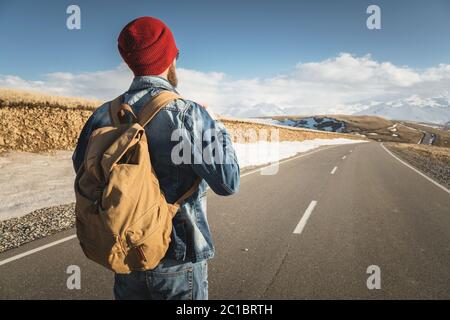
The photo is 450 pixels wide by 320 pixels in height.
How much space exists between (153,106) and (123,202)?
50 centimetres

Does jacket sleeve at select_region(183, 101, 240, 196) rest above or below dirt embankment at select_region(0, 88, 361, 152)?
below

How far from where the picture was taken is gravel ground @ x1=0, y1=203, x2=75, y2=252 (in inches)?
203

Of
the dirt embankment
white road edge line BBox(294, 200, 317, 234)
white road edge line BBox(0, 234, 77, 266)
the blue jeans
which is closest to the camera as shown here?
the blue jeans

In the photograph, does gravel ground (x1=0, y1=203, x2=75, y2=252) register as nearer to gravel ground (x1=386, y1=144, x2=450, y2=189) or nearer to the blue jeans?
the blue jeans

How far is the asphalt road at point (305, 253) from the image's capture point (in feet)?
11.9

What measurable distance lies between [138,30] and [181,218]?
3.32 feet

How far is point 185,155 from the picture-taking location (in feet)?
5.24

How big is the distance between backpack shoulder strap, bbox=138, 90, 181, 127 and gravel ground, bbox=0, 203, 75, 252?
15.1 ft

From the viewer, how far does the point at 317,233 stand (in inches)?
221

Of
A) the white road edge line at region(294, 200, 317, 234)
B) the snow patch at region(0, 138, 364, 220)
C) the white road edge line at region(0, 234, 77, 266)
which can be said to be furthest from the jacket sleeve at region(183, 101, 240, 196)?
the snow patch at region(0, 138, 364, 220)

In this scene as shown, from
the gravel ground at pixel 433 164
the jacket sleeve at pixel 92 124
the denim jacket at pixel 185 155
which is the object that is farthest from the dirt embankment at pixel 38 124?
the gravel ground at pixel 433 164

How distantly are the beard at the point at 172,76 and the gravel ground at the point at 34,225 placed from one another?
4.56 m
